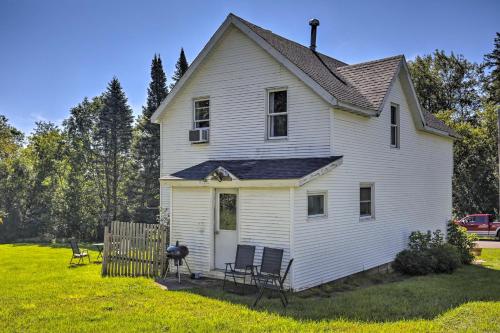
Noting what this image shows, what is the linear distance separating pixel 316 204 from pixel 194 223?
373cm

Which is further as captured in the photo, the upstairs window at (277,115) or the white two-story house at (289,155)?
the upstairs window at (277,115)

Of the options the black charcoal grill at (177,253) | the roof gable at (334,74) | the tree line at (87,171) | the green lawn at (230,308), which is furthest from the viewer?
the tree line at (87,171)

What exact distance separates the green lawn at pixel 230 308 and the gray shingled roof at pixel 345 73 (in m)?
5.68

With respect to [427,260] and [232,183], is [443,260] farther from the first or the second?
[232,183]

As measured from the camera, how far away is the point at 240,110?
14695 mm

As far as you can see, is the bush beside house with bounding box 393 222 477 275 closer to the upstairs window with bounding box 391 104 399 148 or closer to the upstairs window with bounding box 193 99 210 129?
the upstairs window with bounding box 391 104 399 148

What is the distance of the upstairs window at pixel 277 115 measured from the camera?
46.0ft

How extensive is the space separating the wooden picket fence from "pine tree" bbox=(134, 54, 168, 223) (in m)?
22.1

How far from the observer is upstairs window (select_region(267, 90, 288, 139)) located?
14016 millimetres

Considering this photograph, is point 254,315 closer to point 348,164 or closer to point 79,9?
point 348,164

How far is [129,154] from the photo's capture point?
4244 centimetres

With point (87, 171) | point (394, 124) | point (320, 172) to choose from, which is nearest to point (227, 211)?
point (320, 172)

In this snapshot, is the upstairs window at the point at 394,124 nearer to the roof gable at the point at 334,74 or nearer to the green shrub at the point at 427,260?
the roof gable at the point at 334,74

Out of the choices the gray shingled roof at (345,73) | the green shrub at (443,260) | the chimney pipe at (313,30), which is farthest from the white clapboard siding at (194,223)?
the chimney pipe at (313,30)
